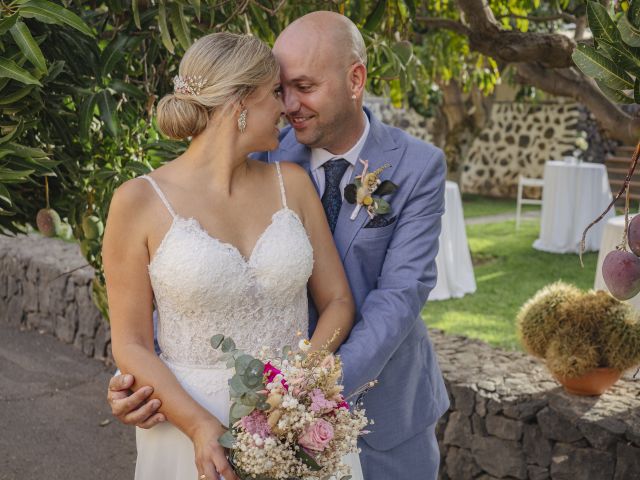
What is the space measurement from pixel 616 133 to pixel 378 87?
103 centimetres

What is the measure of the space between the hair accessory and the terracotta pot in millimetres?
2314

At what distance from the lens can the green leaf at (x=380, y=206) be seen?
210cm

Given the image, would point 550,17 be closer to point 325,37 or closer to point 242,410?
point 325,37

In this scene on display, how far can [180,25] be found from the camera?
2.34 metres

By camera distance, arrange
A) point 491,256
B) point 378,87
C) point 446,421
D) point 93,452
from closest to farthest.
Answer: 1. point 378,87
2. point 446,421
3. point 93,452
4. point 491,256

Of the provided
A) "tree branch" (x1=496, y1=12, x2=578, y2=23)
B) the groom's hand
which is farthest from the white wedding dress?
"tree branch" (x1=496, y1=12, x2=578, y2=23)

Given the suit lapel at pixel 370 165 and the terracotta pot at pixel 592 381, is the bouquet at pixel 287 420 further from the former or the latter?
the terracotta pot at pixel 592 381

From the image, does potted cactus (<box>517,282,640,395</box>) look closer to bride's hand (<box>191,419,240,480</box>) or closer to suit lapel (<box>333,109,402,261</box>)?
suit lapel (<box>333,109,402,261</box>)

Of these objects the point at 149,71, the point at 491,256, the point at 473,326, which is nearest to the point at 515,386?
the point at 149,71

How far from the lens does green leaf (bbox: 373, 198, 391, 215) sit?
82.7 inches

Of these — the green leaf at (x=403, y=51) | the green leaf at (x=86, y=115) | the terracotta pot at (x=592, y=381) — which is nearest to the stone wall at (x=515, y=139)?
the terracotta pot at (x=592, y=381)

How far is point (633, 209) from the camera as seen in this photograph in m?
13.2

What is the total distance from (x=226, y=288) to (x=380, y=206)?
18.9 inches

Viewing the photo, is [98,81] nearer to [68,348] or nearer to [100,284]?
[100,284]
